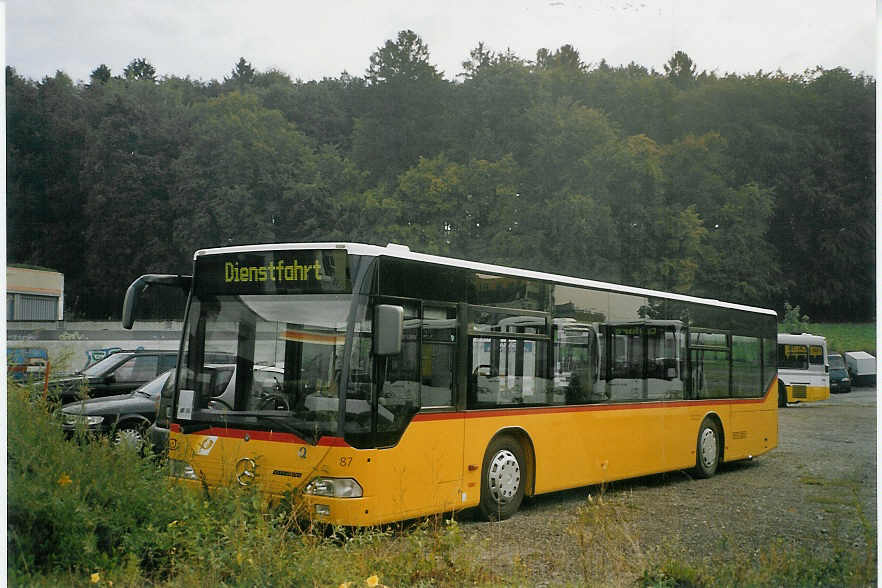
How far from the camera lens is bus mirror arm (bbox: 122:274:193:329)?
6.70m

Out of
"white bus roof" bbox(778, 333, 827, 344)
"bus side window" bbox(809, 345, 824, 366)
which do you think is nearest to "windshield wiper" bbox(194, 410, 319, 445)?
"white bus roof" bbox(778, 333, 827, 344)

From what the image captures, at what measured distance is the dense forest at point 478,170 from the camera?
8.45 metres

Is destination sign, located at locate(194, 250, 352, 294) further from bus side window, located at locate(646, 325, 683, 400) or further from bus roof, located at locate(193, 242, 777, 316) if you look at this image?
bus side window, located at locate(646, 325, 683, 400)

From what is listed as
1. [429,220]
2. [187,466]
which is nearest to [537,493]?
[187,466]

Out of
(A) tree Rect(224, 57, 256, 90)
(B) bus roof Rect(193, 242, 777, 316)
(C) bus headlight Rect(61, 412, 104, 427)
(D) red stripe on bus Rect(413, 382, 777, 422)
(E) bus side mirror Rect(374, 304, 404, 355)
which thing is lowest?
(D) red stripe on bus Rect(413, 382, 777, 422)

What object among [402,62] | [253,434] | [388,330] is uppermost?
[402,62]

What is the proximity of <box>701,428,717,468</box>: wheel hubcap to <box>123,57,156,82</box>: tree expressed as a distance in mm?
7635

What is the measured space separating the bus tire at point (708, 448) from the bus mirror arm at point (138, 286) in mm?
6295

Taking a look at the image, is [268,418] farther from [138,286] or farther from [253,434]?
[138,286]

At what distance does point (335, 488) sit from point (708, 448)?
5798 mm

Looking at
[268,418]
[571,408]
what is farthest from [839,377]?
[268,418]

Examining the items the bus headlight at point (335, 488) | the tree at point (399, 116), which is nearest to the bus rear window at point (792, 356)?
the tree at point (399, 116)

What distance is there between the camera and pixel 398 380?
21.4 ft

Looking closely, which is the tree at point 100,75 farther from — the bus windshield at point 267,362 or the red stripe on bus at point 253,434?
the red stripe on bus at point 253,434
